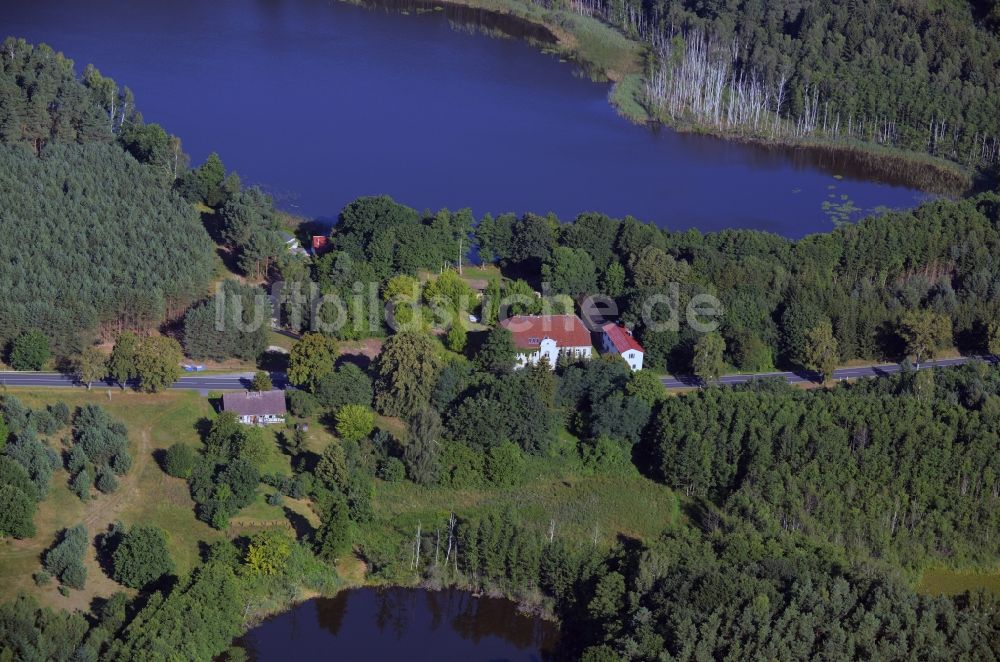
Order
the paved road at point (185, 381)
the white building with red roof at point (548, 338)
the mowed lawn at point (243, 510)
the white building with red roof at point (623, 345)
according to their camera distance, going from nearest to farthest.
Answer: the mowed lawn at point (243, 510), the paved road at point (185, 381), the white building with red roof at point (548, 338), the white building with red roof at point (623, 345)

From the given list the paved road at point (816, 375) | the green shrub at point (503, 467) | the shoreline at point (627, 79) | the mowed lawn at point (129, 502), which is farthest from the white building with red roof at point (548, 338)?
the shoreline at point (627, 79)

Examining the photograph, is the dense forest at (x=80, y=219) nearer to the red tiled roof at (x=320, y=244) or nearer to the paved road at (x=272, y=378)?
the paved road at (x=272, y=378)

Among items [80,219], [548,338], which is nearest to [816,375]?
[548,338]

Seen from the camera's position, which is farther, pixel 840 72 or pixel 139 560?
pixel 840 72

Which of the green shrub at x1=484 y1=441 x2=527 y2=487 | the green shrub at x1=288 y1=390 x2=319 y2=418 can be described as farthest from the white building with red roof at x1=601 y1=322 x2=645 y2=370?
the green shrub at x1=288 y1=390 x2=319 y2=418

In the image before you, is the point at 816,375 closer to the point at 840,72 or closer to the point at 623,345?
the point at 623,345

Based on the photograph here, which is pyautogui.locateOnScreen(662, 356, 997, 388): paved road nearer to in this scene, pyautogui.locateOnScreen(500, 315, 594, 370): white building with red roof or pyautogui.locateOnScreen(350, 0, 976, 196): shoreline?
pyautogui.locateOnScreen(500, 315, 594, 370): white building with red roof
